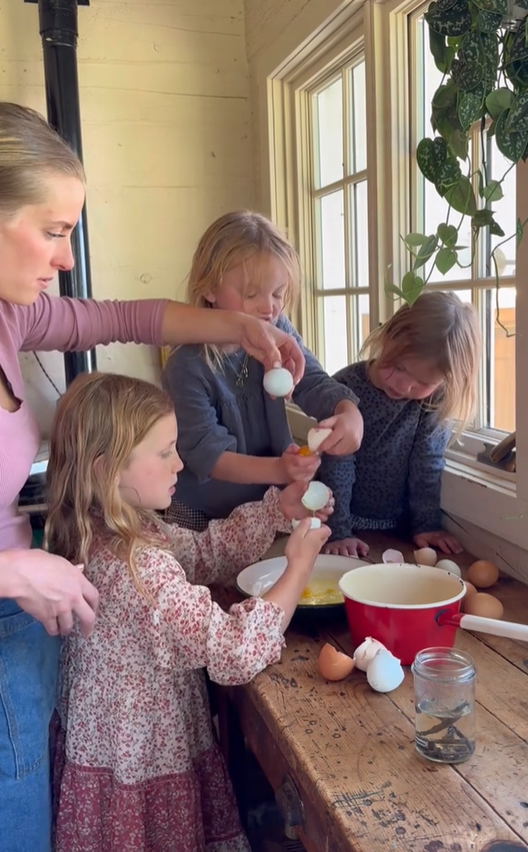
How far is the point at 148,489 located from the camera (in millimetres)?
1231

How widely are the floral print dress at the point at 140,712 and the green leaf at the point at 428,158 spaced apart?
63cm

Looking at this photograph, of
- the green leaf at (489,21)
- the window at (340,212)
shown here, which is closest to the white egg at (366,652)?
the green leaf at (489,21)

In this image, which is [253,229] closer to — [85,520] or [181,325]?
[181,325]

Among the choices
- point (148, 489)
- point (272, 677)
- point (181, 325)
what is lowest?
point (272, 677)

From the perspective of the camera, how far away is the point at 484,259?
1590mm

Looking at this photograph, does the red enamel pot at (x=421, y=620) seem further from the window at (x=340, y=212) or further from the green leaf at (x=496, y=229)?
the window at (x=340, y=212)

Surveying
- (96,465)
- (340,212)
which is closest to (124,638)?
(96,465)

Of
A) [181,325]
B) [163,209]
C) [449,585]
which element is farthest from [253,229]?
[163,209]

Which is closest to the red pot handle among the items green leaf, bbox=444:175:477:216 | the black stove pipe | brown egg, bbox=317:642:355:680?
brown egg, bbox=317:642:355:680

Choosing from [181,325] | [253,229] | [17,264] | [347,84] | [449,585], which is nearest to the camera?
[17,264]

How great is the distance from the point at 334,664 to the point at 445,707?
0.63 ft

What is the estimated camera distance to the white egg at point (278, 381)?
1.36 metres

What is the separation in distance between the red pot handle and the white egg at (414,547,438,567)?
0.40 metres

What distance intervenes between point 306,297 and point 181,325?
43.4 inches
